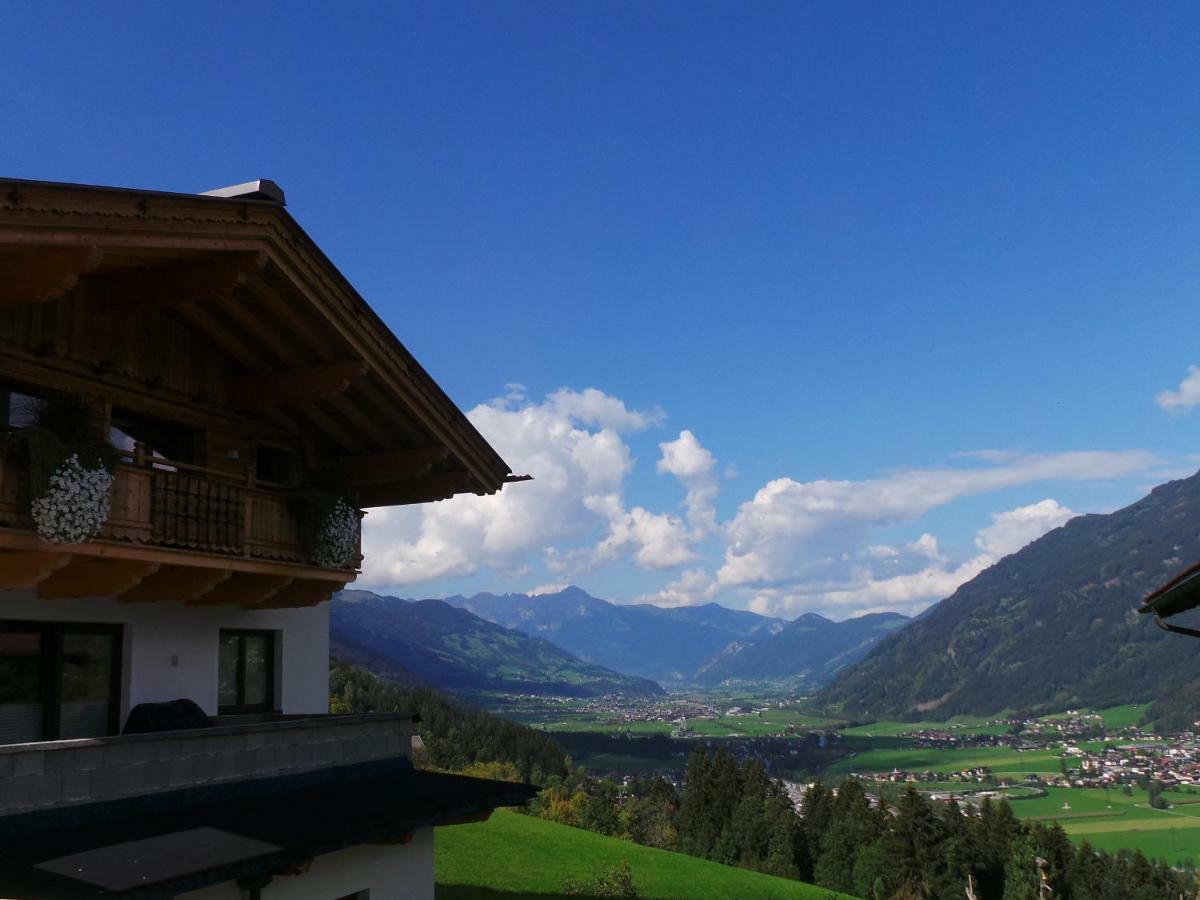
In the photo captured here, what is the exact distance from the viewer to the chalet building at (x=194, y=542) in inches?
346

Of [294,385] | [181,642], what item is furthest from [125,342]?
[181,642]

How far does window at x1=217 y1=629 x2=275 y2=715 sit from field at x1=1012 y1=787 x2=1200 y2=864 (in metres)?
114

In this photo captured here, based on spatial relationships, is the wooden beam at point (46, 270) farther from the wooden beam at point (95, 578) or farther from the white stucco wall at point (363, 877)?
the white stucco wall at point (363, 877)

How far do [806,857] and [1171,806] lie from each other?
4056 inches

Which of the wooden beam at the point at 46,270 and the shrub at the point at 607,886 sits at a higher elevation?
the wooden beam at the point at 46,270

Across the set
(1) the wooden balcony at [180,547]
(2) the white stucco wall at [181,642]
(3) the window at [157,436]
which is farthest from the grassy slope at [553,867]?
(3) the window at [157,436]

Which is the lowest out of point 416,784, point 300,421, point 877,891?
point 877,891

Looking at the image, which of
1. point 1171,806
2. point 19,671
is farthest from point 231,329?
point 1171,806

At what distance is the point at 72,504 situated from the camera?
31.7 ft

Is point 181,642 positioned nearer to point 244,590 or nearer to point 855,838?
point 244,590

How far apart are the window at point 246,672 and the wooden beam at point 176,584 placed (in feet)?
7.15

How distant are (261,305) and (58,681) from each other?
4934mm

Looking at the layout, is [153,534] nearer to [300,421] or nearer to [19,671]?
[19,671]

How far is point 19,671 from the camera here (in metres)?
11.0
